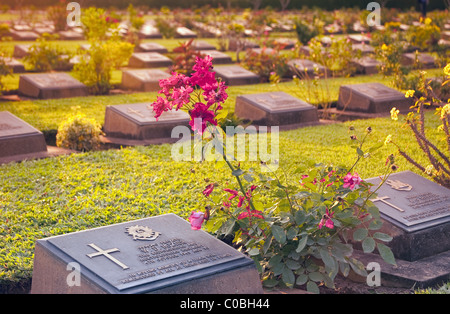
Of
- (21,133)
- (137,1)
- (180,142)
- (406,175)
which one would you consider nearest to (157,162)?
(180,142)

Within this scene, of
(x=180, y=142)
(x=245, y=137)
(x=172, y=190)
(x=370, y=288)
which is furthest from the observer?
(x=245, y=137)

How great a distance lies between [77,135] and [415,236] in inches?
157

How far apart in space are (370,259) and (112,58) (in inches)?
308

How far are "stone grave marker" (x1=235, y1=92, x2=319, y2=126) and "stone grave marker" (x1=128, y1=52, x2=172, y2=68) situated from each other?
5392 mm

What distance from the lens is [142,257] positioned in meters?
2.86

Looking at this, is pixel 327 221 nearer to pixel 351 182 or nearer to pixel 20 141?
pixel 351 182

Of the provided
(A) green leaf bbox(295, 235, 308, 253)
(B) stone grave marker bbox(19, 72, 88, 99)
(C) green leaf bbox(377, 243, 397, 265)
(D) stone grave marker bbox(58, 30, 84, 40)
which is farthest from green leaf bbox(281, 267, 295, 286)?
(D) stone grave marker bbox(58, 30, 84, 40)

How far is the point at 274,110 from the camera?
7559 millimetres

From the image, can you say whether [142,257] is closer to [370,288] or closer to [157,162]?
[370,288]

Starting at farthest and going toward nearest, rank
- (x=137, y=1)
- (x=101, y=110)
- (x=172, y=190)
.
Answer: (x=137, y=1)
(x=101, y=110)
(x=172, y=190)

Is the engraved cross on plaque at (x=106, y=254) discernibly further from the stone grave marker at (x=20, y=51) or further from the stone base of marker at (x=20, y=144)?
the stone grave marker at (x=20, y=51)

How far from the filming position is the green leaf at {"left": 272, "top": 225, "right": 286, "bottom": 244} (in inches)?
120

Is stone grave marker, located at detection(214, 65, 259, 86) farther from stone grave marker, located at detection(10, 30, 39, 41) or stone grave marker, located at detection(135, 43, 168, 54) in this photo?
stone grave marker, located at detection(10, 30, 39, 41)

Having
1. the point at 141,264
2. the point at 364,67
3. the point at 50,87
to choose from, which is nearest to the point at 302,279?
the point at 141,264
